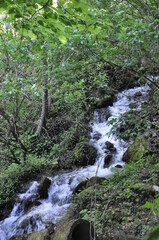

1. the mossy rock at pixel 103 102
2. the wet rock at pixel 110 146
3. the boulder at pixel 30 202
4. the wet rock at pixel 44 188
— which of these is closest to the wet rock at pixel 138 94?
the mossy rock at pixel 103 102

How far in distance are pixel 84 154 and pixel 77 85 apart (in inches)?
119

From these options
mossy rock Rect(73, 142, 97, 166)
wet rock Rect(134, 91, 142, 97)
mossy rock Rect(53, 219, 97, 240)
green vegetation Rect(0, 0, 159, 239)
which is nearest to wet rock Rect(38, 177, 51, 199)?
green vegetation Rect(0, 0, 159, 239)

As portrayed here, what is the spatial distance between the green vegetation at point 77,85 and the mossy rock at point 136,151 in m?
0.05

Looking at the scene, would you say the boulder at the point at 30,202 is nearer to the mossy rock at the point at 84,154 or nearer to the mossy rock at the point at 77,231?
the mossy rock at the point at 84,154

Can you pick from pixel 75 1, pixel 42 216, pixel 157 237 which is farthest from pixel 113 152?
pixel 157 237

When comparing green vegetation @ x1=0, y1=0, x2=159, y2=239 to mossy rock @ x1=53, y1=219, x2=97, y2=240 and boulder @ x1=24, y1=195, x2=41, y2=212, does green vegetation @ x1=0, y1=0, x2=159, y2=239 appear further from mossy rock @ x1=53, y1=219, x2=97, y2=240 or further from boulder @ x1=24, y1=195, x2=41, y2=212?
boulder @ x1=24, y1=195, x2=41, y2=212

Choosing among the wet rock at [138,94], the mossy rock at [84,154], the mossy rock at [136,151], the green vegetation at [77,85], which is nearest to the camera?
the green vegetation at [77,85]

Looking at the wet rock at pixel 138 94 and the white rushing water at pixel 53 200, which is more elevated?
the wet rock at pixel 138 94

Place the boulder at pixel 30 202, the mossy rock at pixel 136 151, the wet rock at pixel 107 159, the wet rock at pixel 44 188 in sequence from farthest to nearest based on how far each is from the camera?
the wet rock at pixel 107 159
the wet rock at pixel 44 188
the mossy rock at pixel 136 151
the boulder at pixel 30 202

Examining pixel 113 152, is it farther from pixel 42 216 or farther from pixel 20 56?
pixel 20 56

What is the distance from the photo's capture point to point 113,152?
27.6 ft

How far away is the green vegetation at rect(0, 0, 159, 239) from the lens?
10.3ft

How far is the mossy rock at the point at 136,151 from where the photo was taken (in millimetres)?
6576

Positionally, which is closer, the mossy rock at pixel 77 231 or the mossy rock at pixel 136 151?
the mossy rock at pixel 77 231
